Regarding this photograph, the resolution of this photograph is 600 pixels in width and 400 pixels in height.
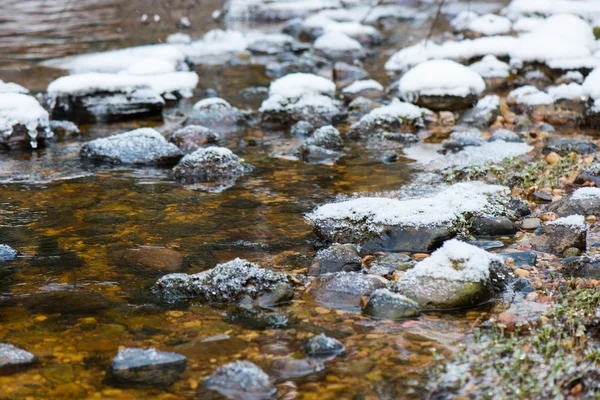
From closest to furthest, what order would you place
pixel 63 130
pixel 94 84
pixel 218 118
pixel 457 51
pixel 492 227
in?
1. pixel 492 227
2. pixel 63 130
3. pixel 218 118
4. pixel 94 84
5. pixel 457 51

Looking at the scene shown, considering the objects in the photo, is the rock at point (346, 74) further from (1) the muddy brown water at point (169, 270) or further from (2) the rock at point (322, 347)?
(2) the rock at point (322, 347)

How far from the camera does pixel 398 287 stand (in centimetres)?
389

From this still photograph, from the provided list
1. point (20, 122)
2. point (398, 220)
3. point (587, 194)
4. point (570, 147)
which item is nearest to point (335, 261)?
point (398, 220)

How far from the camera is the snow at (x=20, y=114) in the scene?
7352 mm

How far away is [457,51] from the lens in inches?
424

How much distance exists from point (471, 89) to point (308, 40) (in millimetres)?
6493

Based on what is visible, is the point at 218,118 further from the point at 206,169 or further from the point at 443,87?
the point at 443,87

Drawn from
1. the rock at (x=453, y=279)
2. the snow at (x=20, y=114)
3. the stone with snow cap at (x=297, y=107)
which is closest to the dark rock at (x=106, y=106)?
the snow at (x=20, y=114)

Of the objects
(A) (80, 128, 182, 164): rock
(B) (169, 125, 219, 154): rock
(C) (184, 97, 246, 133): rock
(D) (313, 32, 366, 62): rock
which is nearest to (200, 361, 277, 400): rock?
(A) (80, 128, 182, 164): rock

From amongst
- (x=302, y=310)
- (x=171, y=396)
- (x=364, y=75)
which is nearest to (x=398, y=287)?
(x=302, y=310)

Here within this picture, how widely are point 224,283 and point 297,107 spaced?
4.64m

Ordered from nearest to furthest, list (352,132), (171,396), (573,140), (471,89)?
(171,396) < (573,140) < (352,132) < (471,89)

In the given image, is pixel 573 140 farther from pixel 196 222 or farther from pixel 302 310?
pixel 302 310

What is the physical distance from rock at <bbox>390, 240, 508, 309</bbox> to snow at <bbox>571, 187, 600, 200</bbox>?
1.43 m
